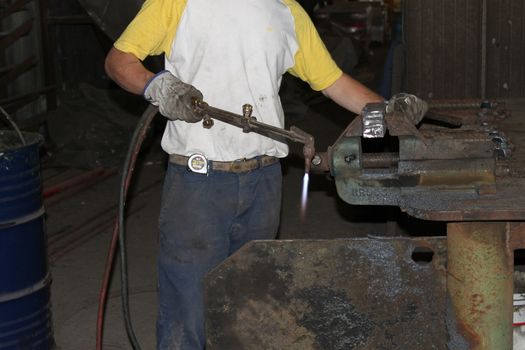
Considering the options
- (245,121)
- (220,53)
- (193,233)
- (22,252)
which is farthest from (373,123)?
(22,252)

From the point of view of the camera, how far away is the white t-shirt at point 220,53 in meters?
2.86

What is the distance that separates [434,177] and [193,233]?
0.95 meters

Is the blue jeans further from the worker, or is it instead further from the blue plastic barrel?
the blue plastic barrel

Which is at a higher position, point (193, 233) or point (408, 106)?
point (408, 106)

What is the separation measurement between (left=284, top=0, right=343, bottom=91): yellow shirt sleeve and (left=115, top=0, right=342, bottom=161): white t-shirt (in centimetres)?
8

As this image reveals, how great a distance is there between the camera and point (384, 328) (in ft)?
7.71

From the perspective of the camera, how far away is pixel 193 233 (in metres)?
2.95

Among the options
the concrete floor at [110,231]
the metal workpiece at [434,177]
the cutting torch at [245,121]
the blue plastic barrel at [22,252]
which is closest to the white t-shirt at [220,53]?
the cutting torch at [245,121]

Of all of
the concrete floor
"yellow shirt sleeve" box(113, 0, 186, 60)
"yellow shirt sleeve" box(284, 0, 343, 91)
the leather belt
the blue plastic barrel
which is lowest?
the concrete floor

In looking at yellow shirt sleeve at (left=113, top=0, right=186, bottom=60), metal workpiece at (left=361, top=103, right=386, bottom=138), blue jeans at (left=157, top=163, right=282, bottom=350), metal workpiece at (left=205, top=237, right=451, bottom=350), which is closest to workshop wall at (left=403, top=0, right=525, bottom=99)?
blue jeans at (left=157, top=163, right=282, bottom=350)

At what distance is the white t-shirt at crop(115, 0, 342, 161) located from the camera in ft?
9.38

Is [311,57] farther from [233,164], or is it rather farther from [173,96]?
[173,96]

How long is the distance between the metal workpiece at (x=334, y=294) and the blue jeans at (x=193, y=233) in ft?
1.87

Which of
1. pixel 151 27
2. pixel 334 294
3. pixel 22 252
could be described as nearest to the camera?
pixel 334 294
